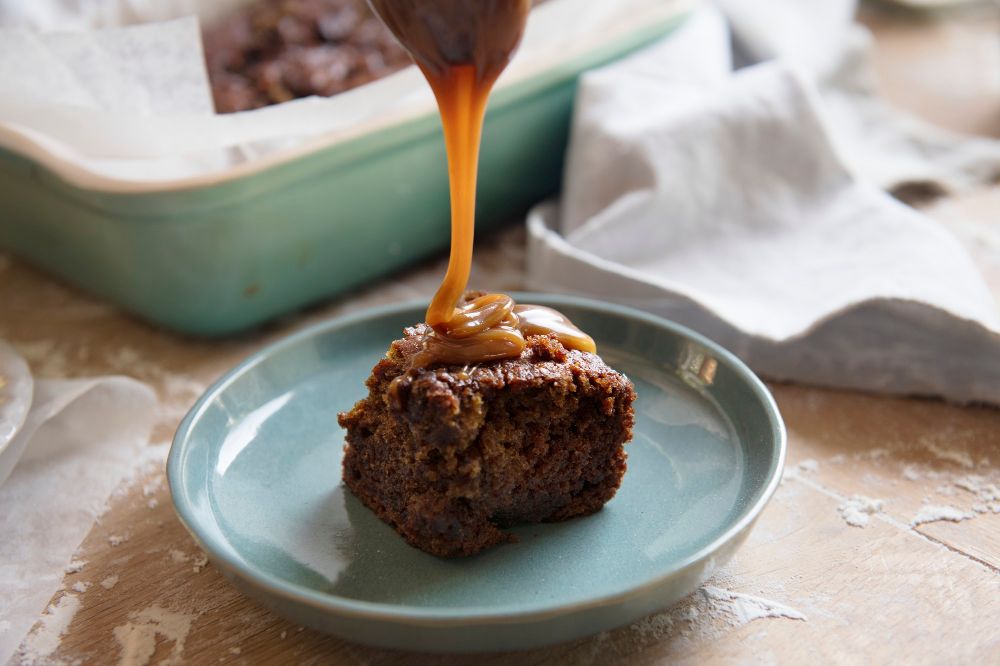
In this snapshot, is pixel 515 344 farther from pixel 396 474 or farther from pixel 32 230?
pixel 32 230

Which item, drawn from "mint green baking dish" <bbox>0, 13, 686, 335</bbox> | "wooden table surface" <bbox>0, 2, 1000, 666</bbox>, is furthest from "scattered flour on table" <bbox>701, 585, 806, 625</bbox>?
"mint green baking dish" <bbox>0, 13, 686, 335</bbox>

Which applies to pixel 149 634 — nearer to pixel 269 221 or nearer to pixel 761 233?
pixel 269 221

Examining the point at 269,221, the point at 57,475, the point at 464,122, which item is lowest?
the point at 57,475

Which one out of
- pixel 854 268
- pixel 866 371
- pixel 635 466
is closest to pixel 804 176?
pixel 854 268

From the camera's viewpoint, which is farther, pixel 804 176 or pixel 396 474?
pixel 804 176

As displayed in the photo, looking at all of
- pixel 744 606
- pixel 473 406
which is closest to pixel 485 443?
pixel 473 406

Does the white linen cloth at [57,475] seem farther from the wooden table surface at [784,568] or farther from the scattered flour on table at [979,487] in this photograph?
the scattered flour on table at [979,487]
